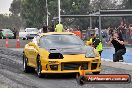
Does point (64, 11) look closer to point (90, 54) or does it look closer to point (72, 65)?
point (90, 54)

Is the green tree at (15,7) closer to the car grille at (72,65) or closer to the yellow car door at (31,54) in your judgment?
the yellow car door at (31,54)

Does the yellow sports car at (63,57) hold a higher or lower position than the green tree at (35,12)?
lower

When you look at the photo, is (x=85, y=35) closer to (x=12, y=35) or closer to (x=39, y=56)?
(x=12, y=35)

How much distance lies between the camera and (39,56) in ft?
47.0

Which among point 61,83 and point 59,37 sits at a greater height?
point 59,37

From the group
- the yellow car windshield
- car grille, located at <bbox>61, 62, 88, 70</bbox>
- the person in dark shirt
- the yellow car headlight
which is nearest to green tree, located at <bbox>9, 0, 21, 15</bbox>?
the person in dark shirt

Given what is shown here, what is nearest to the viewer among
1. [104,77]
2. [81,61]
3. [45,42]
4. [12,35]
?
[104,77]

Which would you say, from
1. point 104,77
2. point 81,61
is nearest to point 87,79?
point 104,77

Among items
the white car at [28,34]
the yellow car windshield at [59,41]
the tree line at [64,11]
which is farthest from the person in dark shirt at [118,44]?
the tree line at [64,11]

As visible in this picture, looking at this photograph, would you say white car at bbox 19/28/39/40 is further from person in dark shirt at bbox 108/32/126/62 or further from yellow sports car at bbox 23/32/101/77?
yellow sports car at bbox 23/32/101/77

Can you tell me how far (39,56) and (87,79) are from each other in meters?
7.43

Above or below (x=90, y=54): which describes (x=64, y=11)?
above

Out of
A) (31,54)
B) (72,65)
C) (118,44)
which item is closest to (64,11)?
(118,44)

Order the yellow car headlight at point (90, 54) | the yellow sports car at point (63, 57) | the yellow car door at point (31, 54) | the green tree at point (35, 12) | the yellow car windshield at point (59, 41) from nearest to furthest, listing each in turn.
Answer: the yellow sports car at point (63, 57) → the yellow car headlight at point (90, 54) → the yellow car windshield at point (59, 41) → the yellow car door at point (31, 54) → the green tree at point (35, 12)
